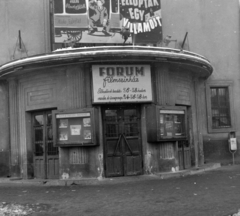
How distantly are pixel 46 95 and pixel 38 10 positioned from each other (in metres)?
3.37

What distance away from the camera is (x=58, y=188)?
10.4 metres

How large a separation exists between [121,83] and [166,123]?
2.03m

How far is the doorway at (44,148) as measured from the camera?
1233 centimetres

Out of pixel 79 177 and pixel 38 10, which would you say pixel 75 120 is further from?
pixel 38 10

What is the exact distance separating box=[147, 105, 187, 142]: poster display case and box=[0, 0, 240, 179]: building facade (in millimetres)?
33

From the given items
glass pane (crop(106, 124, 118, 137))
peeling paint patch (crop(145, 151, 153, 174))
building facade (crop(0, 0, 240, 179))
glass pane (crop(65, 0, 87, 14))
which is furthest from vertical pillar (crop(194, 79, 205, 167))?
glass pane (crop(65, 0, 87, 14))

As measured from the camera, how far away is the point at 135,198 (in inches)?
323

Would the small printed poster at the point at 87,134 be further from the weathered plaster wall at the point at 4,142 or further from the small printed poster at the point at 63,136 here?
the weathered plaster wall at the point at 4,142

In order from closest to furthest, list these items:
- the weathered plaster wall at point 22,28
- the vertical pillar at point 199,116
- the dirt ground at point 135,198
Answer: the dirt ground at point 135,198, the weathered plaster wall at point 22,28, the vertical pillar at point 199,116

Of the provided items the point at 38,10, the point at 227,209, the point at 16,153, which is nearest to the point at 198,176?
the point at 227,209

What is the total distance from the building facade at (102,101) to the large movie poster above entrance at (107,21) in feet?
0.53

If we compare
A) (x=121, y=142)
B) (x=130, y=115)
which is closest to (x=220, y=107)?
(x=130, y=115)

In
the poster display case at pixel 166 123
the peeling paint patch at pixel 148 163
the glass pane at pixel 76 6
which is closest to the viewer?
the poster display case at pixel 166 123

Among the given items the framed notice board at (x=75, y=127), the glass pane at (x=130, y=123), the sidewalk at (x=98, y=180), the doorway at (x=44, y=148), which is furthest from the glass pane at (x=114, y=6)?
the sidewalk at (x=98, y=180)
